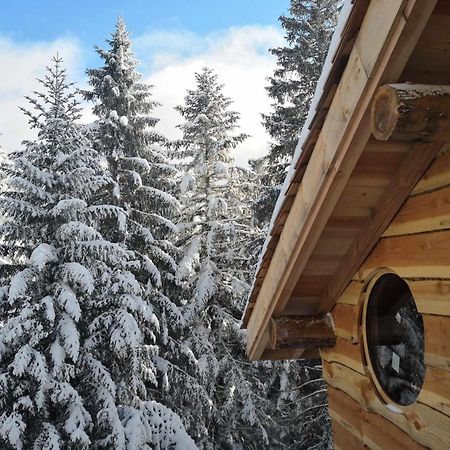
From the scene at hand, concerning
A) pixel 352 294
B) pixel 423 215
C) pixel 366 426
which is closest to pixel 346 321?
pixel 352 294

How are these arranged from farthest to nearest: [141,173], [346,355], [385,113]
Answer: [141,173]
[346,355]
[385,113]

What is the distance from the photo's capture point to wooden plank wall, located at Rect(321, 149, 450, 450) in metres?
2.22

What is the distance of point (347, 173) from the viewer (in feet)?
7.34

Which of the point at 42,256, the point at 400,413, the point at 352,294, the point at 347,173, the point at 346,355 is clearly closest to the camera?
the point at 347,173

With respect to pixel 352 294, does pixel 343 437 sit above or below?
below

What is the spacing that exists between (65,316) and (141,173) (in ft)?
20.8

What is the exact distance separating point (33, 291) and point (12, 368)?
5.12ft

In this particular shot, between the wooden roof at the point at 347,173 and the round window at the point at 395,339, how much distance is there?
0.27 metres

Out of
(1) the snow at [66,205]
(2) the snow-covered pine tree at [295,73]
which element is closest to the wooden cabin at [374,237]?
(1) the snow at [66,205]

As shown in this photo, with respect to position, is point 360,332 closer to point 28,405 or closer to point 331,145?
point 331,145

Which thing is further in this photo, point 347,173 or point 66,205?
point 66,205

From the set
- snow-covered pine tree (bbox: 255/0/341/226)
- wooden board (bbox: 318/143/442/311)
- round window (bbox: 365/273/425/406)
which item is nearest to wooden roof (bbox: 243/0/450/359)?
wooden board (bbox: 318/143/442/311)

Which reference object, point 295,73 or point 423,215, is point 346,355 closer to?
point 423,215

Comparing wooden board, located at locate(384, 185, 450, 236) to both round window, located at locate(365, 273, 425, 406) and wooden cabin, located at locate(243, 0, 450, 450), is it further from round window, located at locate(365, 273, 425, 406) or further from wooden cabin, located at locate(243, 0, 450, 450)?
round window, located at locate(365, 273, 425, 406)
